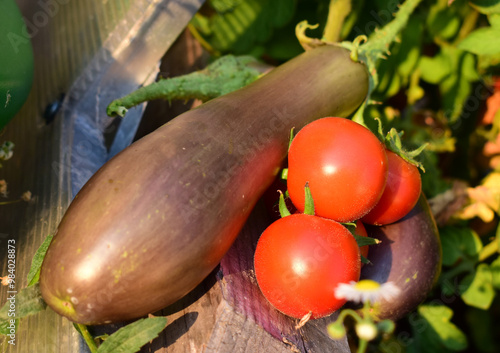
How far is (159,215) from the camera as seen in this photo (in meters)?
0.71

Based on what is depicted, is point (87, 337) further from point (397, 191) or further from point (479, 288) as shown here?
point (479, 288)

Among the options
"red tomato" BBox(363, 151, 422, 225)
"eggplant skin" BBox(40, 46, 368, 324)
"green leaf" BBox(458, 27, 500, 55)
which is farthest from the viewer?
"green leaf" BBox(458, 27, 500, 55)

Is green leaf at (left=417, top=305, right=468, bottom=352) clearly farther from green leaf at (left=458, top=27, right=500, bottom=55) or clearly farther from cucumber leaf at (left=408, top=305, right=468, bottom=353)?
green leaf at (left=458, top=27, right=500, bottom=55)

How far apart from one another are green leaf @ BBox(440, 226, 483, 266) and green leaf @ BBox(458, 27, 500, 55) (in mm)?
553

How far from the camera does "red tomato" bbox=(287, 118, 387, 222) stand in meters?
0.80

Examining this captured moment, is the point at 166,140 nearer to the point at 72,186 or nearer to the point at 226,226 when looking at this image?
the point at 226,226

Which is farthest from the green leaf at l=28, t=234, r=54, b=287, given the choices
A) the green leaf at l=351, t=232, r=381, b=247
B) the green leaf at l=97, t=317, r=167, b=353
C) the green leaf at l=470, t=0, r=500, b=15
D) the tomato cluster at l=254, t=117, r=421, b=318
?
the green leaf at l=470, t=0, r=500, b=15

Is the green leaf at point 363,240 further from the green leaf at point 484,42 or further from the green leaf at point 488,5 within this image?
the green leaf at point 488,5

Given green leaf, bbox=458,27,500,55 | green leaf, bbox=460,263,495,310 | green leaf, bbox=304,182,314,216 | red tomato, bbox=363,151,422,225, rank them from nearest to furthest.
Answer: green leaf, bbox=304,182,314,216 → red tomato, bbox=363,151,422,225 → green leaf, bbox=458,27,500,55 → green leaf, bbox=460,263,495,310

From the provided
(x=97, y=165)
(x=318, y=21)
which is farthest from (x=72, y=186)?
(x=318, y=21)

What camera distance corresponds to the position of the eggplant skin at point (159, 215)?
682mm

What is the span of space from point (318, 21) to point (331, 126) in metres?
0.97

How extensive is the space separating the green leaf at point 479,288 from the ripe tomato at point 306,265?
0.77m

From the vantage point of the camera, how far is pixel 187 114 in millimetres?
868
